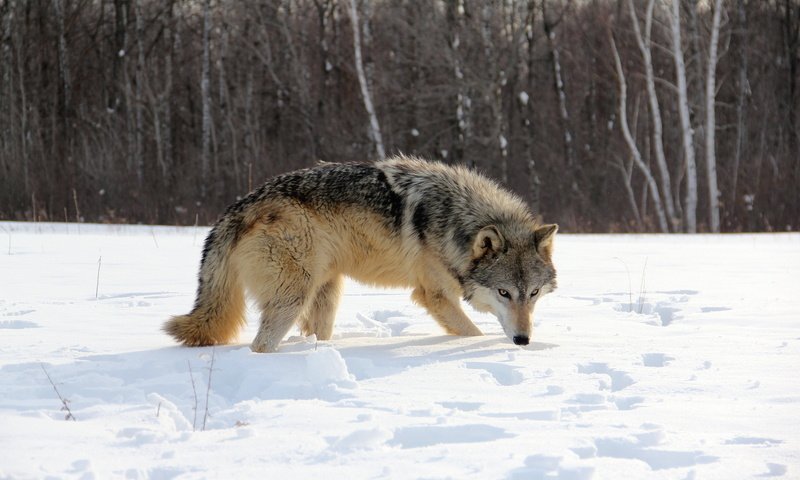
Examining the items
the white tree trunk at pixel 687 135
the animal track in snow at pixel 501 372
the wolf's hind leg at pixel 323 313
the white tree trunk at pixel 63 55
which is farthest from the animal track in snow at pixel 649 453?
the white tree trunk at pixel 63 55

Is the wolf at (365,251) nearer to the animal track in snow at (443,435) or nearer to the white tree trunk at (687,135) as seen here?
the animal track in snow at (443,435)

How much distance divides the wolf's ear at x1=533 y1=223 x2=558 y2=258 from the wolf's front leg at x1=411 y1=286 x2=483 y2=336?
29.3 inches

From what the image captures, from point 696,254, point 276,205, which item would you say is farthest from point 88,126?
point 276,205

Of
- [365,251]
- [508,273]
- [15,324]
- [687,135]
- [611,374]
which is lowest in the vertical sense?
[611,374]

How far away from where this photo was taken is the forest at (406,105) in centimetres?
2080

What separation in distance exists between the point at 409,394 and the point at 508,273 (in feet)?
6.37

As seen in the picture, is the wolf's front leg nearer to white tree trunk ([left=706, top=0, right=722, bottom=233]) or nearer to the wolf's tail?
the wolf's tail

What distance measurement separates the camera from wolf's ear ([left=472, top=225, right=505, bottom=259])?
563 cm

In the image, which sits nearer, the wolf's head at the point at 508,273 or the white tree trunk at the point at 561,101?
the wolf's head at the point at 508,273

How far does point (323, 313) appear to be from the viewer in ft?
19.4

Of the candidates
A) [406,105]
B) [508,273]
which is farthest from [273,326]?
[406,105]

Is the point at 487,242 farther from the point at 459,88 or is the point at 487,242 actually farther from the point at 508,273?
the point at 459,88

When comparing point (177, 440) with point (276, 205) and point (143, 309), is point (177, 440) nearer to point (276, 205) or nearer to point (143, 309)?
point (276, 205)

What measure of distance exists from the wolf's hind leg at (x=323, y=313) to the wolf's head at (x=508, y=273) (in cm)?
101
